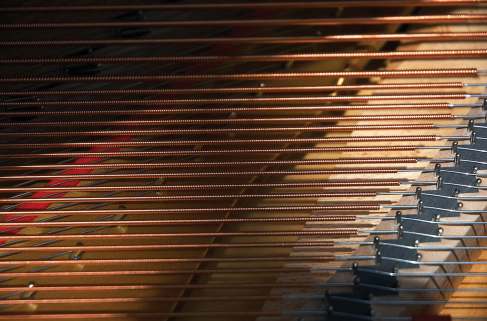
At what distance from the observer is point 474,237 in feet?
7.90

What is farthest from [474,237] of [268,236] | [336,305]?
[268,236]

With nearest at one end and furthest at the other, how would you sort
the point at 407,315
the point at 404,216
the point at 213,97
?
the point at 407,315
the point at 404,216
the point at 213,97

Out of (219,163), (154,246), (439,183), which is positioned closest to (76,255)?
(154,246)

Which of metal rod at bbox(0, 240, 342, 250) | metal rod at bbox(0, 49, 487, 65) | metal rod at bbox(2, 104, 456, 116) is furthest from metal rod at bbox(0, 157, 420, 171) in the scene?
metal rod at bbox(0, 49, 487, 65)

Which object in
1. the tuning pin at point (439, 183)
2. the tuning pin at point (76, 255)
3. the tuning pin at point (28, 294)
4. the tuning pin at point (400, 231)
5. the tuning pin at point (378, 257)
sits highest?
the tuning pin at point (76, 255)

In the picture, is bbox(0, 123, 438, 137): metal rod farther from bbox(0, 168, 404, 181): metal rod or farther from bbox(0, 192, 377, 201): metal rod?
bbox(0, 192, 377, 201): metal rod

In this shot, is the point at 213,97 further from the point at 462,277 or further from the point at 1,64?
the point at 462,277

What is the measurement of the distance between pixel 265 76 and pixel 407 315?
4.23 feet

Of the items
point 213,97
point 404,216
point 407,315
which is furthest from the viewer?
point 213,97

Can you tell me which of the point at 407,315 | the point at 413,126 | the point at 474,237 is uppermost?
the point at 413,126

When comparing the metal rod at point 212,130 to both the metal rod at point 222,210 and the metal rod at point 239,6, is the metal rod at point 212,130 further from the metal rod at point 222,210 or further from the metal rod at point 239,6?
the metal rod at point 239,6

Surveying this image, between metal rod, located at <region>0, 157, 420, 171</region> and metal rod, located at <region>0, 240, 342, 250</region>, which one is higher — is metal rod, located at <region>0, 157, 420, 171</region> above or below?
above

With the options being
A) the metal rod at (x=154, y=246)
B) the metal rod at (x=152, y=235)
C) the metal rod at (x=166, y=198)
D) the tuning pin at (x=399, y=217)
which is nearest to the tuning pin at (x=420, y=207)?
the tuning pin at (x=399, y=217)

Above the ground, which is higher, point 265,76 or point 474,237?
point 265,76
